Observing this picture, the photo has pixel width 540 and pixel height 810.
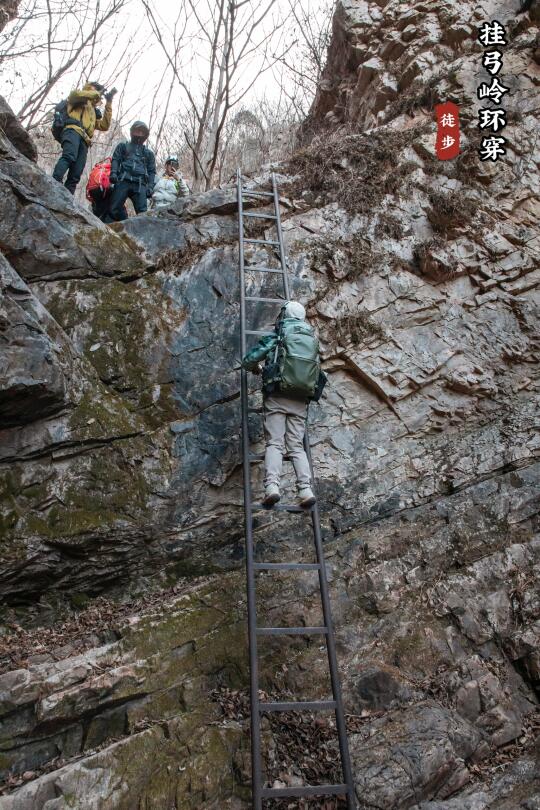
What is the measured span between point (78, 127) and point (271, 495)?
735 centimetres

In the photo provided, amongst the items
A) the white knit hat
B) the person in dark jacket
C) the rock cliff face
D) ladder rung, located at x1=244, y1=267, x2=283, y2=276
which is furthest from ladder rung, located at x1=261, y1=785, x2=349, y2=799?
the person in dark jacket

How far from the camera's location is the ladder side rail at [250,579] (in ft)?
15.0

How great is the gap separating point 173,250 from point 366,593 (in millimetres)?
4930

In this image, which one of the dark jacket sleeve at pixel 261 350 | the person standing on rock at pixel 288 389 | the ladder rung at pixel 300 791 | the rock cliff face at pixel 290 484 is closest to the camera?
the ladder rung at pixel 300 791

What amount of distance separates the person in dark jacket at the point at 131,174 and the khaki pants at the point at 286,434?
4.99 m

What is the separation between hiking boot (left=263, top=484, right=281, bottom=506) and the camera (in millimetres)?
5543

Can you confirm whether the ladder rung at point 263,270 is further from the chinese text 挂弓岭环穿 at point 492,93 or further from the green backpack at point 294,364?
the chinese text 挂弓岭环穿 at point 492,93

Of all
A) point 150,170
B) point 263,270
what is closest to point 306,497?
point 263,270

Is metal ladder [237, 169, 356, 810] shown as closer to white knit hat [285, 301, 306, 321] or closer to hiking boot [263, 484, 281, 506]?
Result: hiking boot [263, 484, 281, 506]

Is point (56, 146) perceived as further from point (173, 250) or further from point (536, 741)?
point (536, 741)

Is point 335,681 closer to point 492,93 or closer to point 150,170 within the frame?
point 150,170

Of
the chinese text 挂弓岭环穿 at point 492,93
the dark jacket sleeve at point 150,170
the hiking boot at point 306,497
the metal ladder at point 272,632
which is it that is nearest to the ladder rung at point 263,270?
the metal ladder at point 272,632

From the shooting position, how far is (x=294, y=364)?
5875 mm

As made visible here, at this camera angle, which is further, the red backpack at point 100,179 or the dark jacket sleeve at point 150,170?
the dark jacket sleeve at point 150,170
